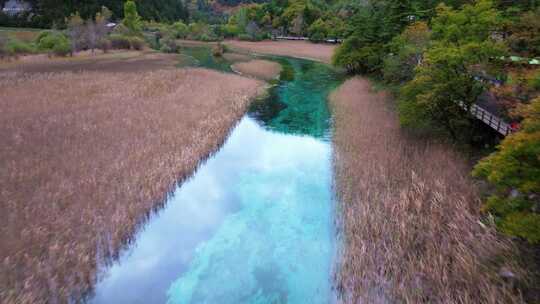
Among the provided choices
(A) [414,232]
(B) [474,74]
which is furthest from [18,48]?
(A) [414,232]

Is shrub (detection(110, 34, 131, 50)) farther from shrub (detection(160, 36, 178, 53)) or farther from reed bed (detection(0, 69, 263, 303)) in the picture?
reed bed (detection(0, 69, 263, 303))

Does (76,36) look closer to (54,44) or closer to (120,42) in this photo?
(120,42)

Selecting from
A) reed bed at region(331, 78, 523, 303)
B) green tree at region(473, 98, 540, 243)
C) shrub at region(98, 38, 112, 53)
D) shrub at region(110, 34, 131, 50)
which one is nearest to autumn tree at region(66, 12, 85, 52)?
shrub at region(98, 38, 112, 53)

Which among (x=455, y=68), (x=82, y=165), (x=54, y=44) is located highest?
(x=54, y=44)

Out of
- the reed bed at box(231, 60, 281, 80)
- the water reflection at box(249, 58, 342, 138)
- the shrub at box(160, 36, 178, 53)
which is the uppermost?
the shrub at box(160, 36, 178, 53)

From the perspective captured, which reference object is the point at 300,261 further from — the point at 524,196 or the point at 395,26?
the point at 395,26

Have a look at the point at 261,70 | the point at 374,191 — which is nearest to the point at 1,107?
the point at 374,191
